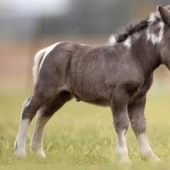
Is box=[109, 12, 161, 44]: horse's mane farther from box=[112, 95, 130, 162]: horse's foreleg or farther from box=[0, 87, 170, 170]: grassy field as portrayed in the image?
box=[0, 87, 170, 170]: grassy field

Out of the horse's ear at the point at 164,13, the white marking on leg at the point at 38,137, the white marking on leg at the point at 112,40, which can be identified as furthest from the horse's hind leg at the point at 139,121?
the white marking on leg at the point at 38,137

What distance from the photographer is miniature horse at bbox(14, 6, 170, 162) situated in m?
10.6

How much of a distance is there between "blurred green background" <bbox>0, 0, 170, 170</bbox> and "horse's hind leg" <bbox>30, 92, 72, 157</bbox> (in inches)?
8.0

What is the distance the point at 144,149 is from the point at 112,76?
1144 millimetres

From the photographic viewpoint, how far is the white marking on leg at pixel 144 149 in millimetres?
10859

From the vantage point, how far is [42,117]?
11.8m

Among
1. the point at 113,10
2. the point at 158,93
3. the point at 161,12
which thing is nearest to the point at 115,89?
the point at 161,12

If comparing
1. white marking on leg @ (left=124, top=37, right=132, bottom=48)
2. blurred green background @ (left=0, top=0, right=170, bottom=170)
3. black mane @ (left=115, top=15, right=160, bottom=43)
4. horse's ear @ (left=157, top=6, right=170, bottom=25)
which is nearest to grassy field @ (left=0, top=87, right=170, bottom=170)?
blurred green background @ (left=0, top=0, right=170, bottom=170)

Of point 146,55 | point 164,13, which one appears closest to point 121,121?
point 146,55

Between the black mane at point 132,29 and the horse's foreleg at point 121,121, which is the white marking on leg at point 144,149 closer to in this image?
the horse's foreleg at point 121,121

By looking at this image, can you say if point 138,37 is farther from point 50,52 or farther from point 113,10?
point 113,10

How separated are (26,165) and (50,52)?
95.8 inches

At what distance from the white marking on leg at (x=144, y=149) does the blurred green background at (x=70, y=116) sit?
0.37 feet

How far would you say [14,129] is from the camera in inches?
592
